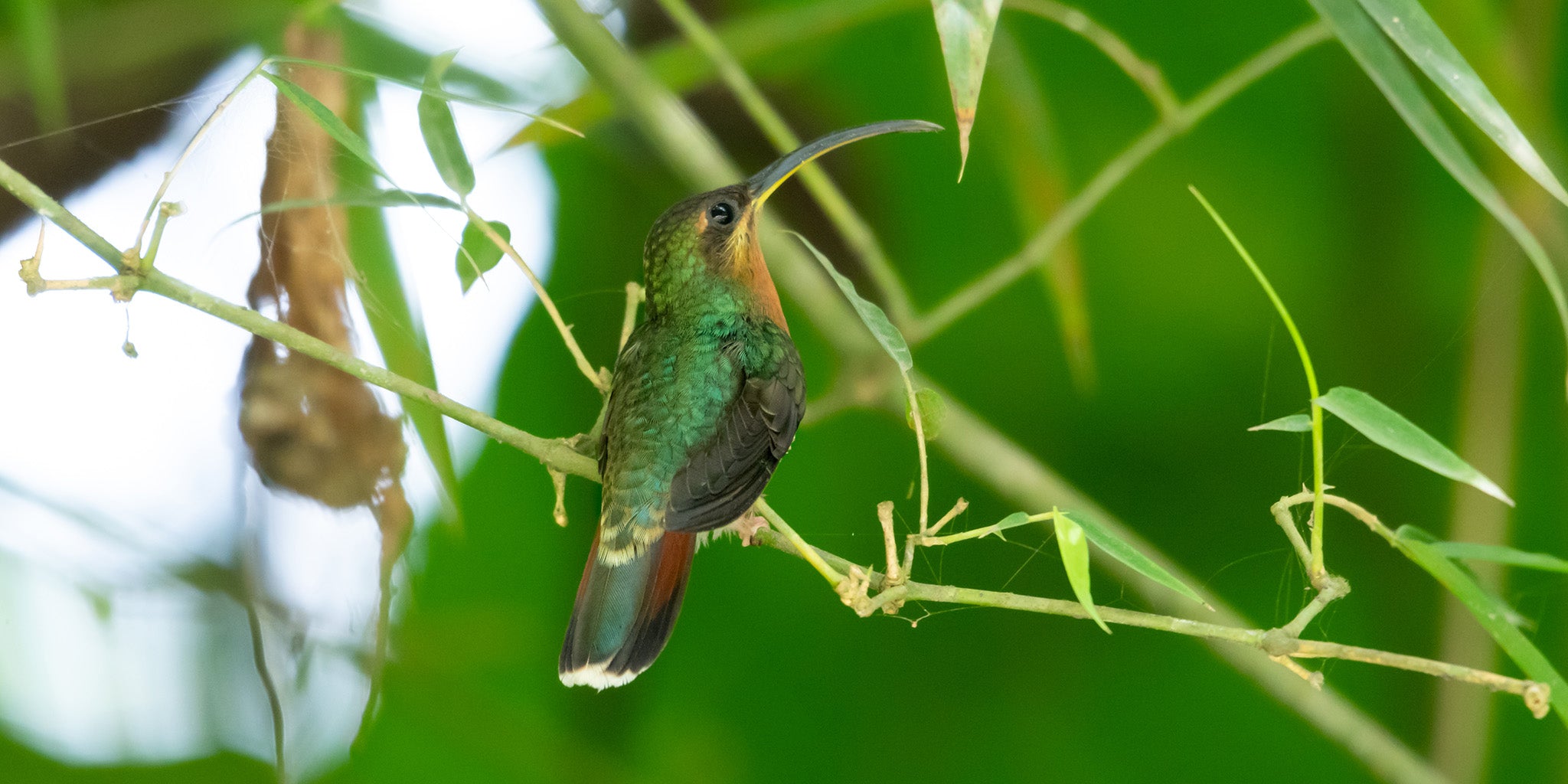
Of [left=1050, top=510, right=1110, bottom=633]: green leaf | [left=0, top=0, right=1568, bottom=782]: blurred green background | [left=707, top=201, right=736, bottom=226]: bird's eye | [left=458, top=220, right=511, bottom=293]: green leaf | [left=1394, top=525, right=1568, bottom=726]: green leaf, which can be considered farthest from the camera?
[left=0, top=0, right=1568, bottom=782]: blurred green background

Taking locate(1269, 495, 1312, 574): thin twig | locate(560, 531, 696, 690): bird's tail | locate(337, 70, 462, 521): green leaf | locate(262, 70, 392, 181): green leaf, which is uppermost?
locate(337, 70, 462, 521): green leaf

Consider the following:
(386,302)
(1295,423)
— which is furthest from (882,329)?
(386,302)

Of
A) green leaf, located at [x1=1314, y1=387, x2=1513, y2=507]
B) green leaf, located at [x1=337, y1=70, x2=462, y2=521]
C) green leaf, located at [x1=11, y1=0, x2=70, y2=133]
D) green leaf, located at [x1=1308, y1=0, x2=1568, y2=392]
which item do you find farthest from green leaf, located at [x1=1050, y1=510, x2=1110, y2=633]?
green leaf, located at [x1=11, y1=0, x2=70, y2=133]

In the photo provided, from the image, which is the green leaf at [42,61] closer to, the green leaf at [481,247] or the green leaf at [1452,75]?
the green leaf at [481,247]

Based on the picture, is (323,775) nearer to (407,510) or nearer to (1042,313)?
(407,510)

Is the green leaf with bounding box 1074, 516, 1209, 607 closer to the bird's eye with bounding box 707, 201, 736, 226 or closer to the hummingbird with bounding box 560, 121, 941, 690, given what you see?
the hummingbird with bounding box 560, 121, 941, 690

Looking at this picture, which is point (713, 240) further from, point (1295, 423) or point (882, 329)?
point (1295, 423)

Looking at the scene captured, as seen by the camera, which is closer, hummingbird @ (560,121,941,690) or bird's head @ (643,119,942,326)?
hummingbird @ (560,121,941,690)
